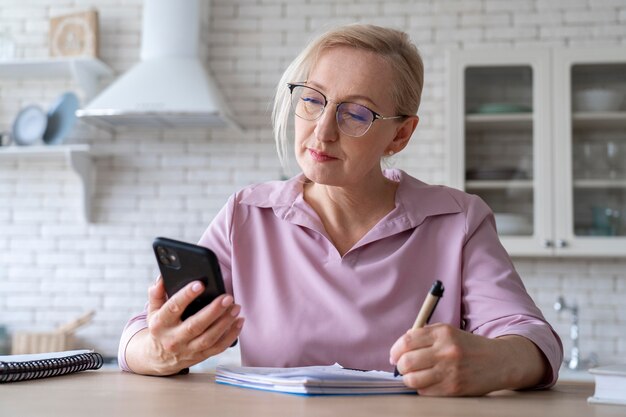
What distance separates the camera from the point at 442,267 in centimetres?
160

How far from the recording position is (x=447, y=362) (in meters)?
1.16

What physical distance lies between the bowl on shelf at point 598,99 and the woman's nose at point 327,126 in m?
2.41

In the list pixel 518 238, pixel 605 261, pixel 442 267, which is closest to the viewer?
pixel 442 267

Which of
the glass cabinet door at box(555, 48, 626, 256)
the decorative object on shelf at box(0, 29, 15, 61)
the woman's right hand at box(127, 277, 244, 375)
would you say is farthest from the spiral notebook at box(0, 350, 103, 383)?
the decorative object on shelf at box(0, 29, 15, 61)

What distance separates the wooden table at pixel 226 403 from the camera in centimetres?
99

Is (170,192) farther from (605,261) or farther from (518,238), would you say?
(605,261)

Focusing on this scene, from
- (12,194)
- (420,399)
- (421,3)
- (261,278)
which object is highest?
(421,3)

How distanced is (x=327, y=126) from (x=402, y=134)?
0.27m

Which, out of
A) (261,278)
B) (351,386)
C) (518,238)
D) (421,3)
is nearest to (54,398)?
(351,386)

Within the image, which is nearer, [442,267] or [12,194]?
[442,267]

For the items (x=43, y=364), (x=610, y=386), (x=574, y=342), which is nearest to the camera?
(x=610, y=386)

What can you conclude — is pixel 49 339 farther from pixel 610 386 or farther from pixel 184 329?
pixel 610 386

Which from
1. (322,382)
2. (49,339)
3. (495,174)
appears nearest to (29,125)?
(49,339)

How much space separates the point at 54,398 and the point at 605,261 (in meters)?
3.24
